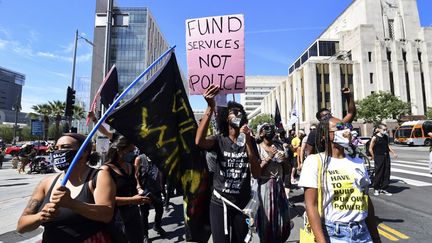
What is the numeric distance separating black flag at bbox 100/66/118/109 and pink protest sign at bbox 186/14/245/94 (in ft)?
5.05

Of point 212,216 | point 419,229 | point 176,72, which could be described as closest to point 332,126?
point 212,216

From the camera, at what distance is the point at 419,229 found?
16.9 feet

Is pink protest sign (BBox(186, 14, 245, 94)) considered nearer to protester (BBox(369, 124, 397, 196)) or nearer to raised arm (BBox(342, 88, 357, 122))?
raised arm (BBox(342, 88, 357, 122))

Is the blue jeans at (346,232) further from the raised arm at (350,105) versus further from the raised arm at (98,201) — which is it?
the raised arm at (98,201)

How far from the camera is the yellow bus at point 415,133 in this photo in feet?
110

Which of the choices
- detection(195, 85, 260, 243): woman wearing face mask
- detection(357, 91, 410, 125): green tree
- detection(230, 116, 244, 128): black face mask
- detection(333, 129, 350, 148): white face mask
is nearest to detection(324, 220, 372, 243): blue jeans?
detection(333, 129, 350, 148): white face mask

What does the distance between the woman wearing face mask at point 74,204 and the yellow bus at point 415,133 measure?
125 feet

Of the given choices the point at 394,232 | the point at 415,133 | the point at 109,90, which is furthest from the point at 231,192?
the point at 415,133

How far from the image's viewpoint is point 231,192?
2996 millimetres

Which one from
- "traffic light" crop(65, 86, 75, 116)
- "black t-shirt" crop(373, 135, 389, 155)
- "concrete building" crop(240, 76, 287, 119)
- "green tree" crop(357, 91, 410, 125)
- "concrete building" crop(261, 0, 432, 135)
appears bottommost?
"black t-shirt" crop(373, 135, 389, 155)

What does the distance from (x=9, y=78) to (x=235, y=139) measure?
12288cm

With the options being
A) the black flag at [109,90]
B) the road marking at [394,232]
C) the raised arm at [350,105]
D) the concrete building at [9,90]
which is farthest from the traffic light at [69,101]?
the concrete building at [9,90]

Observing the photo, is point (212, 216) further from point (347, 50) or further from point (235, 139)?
point (347, 50)

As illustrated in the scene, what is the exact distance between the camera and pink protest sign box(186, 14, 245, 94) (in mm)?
3588
